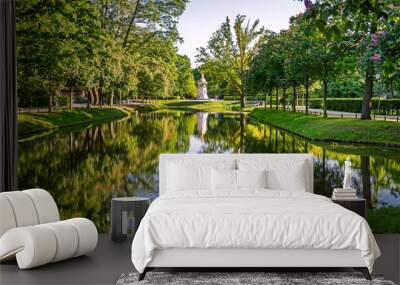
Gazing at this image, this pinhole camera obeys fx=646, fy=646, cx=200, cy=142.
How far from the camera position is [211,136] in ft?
26.8

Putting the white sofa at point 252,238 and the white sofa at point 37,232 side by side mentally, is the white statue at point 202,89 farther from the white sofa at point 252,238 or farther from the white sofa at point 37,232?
the white sofa at point 252,238

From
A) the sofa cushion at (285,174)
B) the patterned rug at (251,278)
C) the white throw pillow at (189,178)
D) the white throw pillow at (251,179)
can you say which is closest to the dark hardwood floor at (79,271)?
the patterned rug at (251,278)

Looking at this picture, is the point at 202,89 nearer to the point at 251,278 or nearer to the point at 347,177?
the point at 347,177

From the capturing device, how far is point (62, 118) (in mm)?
8180

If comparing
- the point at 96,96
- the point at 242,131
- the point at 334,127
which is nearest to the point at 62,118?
the point at 96,96

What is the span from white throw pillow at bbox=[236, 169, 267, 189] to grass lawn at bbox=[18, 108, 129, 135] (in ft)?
7.89

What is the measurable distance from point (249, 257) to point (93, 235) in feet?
5.46

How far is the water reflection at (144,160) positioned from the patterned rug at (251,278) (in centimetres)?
254

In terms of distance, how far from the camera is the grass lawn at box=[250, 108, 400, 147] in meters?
7.87

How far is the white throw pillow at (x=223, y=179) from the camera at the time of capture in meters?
6.54

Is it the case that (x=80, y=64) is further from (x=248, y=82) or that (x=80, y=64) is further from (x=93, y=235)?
(x=93, y=235)

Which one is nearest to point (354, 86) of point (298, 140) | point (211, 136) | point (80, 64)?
point (298, 140)

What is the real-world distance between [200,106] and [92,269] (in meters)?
3.45

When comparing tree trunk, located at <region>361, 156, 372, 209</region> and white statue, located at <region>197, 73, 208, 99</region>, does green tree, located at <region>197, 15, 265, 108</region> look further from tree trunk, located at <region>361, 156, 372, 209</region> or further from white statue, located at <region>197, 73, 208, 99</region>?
tree trunk, located at <region>361, 156, 372, 209</region>
